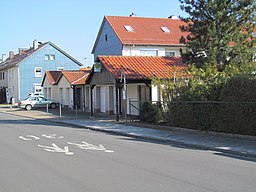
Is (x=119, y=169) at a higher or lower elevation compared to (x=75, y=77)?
lower

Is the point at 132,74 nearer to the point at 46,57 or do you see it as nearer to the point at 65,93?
the point at 65,93

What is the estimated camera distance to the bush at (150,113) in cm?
2078

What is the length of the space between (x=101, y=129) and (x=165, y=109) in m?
3.39

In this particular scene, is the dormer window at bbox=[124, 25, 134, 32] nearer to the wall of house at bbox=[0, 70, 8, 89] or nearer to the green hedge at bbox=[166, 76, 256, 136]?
the green hedge at bbox=[166, 76, 256, 136]

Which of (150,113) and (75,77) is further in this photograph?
(75,77)

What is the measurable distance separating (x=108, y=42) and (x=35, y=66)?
22224 millimetres

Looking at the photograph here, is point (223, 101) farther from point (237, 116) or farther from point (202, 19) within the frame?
point (202, 19)

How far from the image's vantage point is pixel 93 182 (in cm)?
781

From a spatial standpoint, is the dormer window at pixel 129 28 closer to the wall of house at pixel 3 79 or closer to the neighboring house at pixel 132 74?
the neighboring house at pixel 132 74

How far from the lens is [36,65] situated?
6100cm

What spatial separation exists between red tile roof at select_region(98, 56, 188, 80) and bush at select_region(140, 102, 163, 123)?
2815mm

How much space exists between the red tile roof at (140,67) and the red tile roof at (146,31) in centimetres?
1151


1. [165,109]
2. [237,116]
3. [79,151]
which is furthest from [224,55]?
[79,151]

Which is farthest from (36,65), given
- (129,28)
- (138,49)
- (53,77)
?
(138,49)
